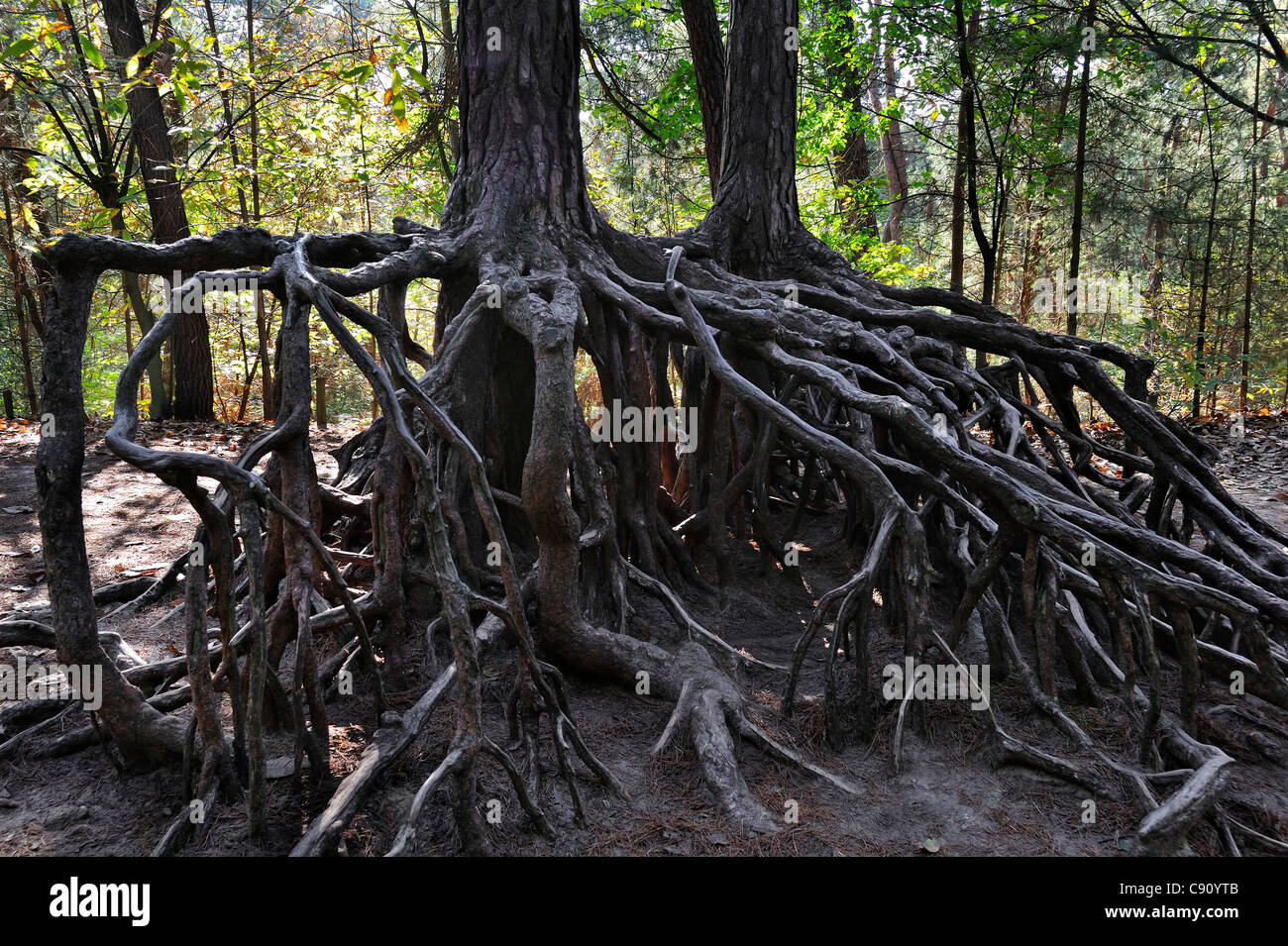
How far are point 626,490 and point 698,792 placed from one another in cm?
180

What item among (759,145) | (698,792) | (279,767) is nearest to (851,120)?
(759,145)

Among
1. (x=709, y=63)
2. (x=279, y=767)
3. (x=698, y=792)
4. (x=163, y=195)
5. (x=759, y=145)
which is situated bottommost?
(x=698, y=792)

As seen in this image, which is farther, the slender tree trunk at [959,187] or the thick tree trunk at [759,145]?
the slender tree trunk at [959,187]

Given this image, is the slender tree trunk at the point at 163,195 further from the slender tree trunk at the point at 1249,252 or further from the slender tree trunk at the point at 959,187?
the slender tree trunk at the point at 1249,252

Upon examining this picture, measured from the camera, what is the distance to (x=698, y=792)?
2.86 meters

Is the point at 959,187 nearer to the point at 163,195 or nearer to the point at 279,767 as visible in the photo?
the point at 279,767

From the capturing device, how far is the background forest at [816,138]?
7.50 meters

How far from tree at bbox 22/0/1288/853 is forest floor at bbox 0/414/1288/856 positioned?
89 millimetres

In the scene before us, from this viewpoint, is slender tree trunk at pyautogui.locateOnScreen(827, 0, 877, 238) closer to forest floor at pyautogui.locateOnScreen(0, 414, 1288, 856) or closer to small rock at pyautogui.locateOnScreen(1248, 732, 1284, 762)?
forest floor at pyautogui.locateOnScreen(0, 414, 1288, 856)

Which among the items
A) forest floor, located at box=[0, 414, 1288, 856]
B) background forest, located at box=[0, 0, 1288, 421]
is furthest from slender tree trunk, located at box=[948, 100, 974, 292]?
forest floor, located at box=[0, 414, 1288, 856]

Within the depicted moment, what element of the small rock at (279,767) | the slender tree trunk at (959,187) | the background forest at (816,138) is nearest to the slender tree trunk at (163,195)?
the background forest at (816,138)

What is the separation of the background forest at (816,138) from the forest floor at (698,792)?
3604mm

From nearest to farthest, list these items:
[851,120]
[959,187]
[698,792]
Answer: [698,792]
[959,187]
[851,120]

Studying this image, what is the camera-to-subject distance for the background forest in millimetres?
7496
